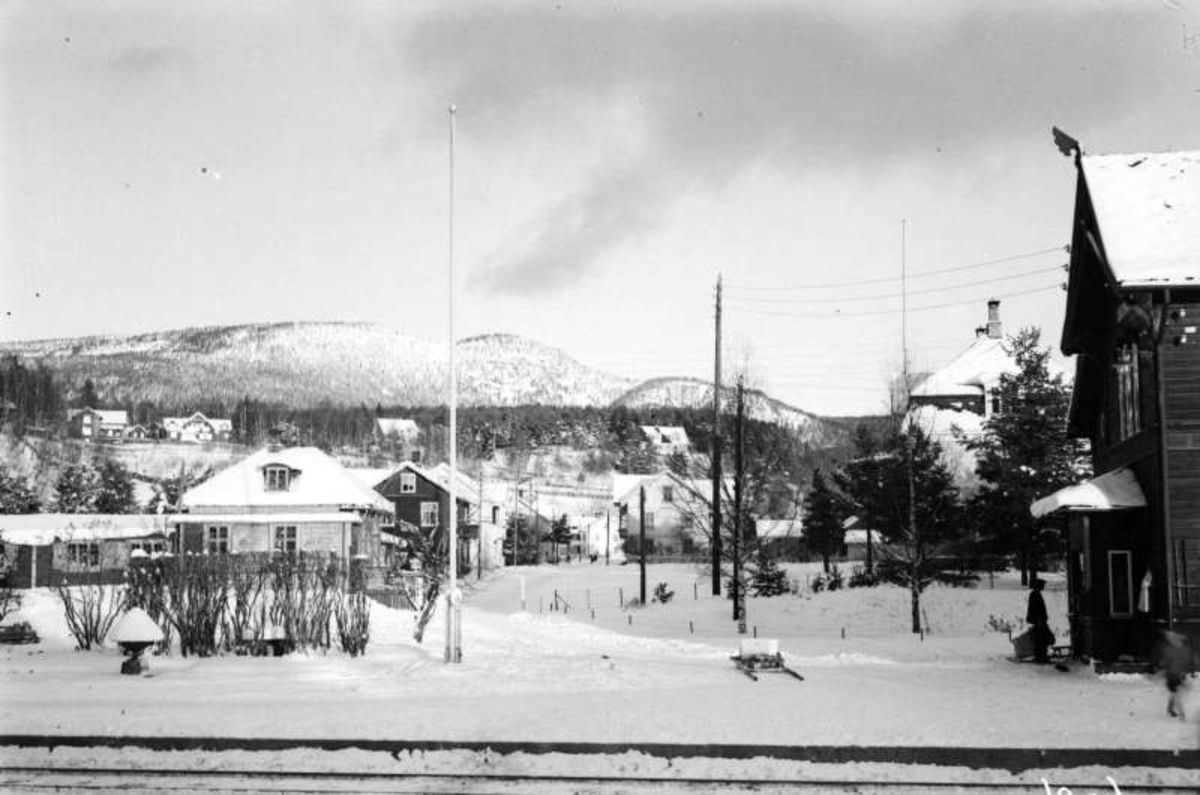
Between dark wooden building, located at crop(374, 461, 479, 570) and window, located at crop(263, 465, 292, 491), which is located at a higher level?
window, located at crop(263, 465, 292, 491)

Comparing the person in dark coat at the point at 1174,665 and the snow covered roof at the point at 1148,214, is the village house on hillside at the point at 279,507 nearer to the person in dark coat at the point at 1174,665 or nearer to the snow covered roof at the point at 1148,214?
the snow covered roof at the point at 1148,214

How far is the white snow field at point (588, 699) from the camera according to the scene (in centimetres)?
1306

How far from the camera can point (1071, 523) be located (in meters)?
24.7

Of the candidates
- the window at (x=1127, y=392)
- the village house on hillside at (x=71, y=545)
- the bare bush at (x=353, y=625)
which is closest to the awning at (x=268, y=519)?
the village house on hillside at (x=71, y=545)

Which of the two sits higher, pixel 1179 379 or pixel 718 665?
pixel 1179 379

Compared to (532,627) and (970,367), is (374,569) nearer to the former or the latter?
(532,627)

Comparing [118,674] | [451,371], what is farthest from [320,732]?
[451,371]

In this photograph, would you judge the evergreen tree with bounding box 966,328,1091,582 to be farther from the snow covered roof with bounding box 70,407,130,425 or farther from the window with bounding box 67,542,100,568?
the snow covered roof with bounding box 70,407,130,425

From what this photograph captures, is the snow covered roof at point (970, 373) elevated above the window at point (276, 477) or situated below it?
above

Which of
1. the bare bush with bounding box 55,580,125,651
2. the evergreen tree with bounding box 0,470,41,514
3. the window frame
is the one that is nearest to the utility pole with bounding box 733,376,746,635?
the bare bush with bounding box 55,580,125,651

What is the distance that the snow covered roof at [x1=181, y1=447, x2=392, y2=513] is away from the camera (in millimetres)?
54844

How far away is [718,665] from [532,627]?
14901 millimetres

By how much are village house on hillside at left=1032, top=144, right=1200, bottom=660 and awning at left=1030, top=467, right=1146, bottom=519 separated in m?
0.03

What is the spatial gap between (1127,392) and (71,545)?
47.2 metres
